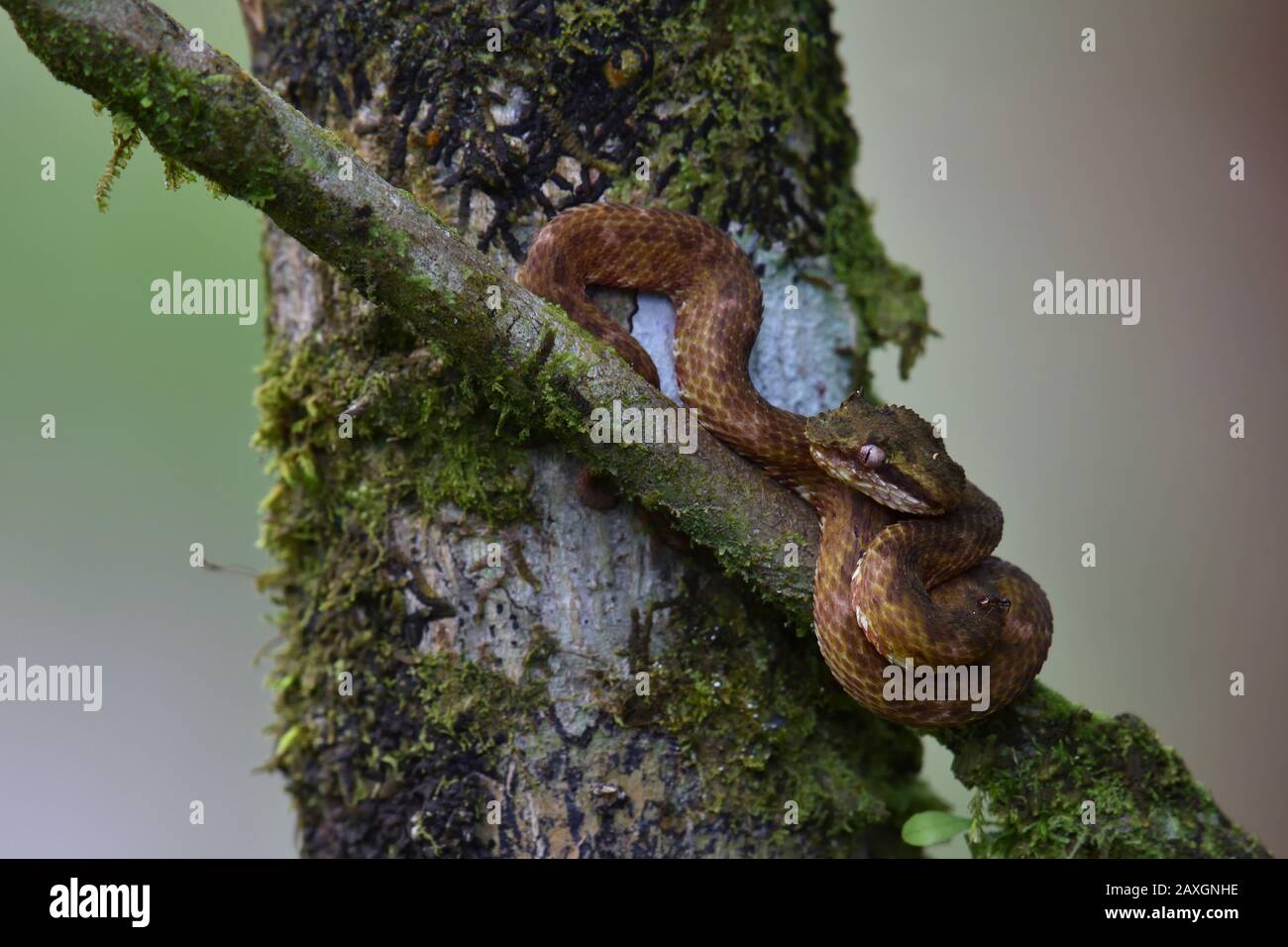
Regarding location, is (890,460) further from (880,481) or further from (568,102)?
(568,102)

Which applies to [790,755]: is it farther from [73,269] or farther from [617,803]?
[73,269]

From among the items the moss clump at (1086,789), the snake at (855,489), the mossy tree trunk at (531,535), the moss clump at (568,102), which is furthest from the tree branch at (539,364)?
the moss clump at (568,102)

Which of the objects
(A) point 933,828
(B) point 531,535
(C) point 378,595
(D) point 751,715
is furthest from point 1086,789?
(C) point 378,595

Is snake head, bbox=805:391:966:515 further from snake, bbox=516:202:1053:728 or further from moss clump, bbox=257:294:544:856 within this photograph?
moss clump, bbox=257:294:544:856

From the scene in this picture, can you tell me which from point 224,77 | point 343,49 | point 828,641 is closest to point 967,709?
point 828,641

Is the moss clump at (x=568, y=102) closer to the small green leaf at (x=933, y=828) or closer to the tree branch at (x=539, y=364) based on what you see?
the tree branch at (x=539, y=364)

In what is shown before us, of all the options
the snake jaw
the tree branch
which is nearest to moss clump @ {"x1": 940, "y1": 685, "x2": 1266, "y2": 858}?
the tree branch

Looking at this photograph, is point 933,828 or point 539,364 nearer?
point 539,364
